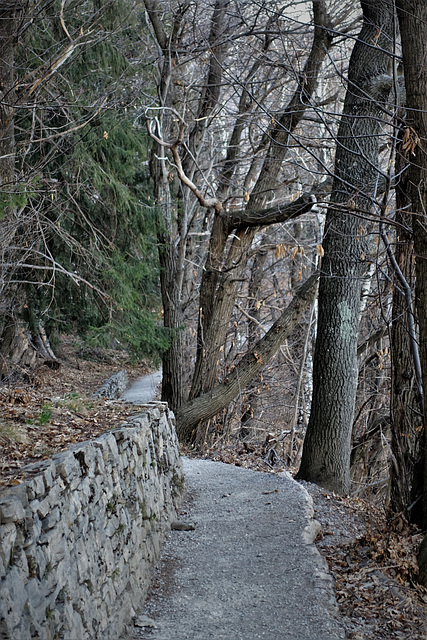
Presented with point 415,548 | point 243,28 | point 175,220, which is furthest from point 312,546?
point 243,28

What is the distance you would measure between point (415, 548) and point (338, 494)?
2.88 metres

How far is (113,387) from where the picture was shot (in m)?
16.4

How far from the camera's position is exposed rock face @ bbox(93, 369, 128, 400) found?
14792mm

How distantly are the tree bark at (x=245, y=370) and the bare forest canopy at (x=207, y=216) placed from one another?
29 millimetres

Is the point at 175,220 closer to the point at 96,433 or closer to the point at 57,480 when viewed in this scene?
the point at 96,433

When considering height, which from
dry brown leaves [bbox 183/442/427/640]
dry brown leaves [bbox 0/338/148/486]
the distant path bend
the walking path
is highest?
dry brown leaves [bbox 0/338/148/486]

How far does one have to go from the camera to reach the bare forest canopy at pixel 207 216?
7184mm

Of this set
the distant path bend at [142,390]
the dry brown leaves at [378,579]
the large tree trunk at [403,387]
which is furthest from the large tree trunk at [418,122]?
the distant path bend at [142,390]

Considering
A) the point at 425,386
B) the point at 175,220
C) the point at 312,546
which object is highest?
the point at 175,220

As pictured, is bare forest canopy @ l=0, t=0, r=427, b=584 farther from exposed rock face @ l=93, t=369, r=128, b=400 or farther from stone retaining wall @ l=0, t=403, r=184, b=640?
stone retaining wall @ l=0, t=403, r=184, b=640

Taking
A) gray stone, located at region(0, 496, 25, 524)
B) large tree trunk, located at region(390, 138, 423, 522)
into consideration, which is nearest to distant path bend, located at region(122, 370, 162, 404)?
large tree trunk, located at region(390, 138, 423, 522)

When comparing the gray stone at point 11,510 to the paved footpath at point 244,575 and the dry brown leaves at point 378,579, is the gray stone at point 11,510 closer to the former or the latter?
the paved footpath at point 244,575

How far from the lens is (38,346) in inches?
641

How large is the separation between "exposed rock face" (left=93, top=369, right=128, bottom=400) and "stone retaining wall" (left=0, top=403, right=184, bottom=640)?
29.4 feet
